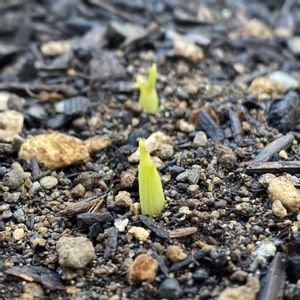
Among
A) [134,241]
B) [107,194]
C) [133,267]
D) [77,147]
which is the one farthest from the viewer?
[77,147]

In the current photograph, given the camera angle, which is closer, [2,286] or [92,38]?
[2,286]

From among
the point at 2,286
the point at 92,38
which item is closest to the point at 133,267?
the point at 2,286

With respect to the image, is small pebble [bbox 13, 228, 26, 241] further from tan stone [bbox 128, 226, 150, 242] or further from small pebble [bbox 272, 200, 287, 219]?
small pebble [bbox 272, 200, 287, 219]

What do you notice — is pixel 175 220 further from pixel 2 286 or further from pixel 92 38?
pixel 92 38

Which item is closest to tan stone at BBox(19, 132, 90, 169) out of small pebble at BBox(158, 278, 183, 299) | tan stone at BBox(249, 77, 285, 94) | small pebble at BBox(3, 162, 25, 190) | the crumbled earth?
the crumbled earth

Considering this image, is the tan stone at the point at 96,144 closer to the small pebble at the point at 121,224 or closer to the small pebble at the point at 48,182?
the small pebble at the point at 48,182

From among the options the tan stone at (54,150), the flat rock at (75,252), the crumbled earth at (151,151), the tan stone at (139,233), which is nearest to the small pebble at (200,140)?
the crumbled earth at (151,151)

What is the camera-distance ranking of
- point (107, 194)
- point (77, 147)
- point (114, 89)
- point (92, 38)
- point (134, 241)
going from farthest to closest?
1. point (92, 38)
2. point (114, 89)
3. point (77, 147)
4. point (107, 194)
5. point (134, 241)

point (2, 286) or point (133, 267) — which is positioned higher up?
point (133, 267)
